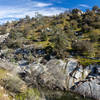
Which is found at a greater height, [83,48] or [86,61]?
[83,48]

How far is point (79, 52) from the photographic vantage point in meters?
31.6

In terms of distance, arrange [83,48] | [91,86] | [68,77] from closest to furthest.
Result: [91,86]
[68,77]
[83,48]

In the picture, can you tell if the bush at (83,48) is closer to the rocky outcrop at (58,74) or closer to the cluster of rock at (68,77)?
the rocky outcrop at (58,74)

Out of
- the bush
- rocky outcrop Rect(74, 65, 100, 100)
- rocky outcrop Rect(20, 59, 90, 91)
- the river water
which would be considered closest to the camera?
the river water

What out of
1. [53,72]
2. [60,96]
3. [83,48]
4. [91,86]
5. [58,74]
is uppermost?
[83,48]

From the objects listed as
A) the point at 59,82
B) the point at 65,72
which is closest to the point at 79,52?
the point at 65,72

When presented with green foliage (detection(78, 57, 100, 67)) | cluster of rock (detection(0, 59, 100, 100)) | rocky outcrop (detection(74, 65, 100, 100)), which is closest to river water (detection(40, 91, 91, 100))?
cluster of rock (detection(0, 59, 100, 100))

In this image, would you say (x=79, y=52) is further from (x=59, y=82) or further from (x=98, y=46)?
(x=59, y=82)

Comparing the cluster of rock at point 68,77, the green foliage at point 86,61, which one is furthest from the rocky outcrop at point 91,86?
the green foliage at point 86,61

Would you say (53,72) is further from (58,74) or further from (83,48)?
(83,48)

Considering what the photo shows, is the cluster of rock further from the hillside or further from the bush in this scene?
the bush

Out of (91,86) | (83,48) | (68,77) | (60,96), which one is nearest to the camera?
(60,96)

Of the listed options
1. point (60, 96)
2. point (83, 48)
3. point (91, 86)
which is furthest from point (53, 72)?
point (83, 48)

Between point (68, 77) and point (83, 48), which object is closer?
point (68, 77)
